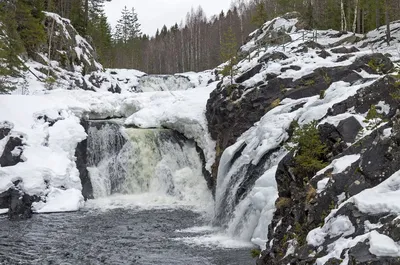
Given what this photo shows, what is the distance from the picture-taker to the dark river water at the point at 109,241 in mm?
10648

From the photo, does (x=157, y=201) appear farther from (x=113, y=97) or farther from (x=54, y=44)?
(x=54, y=44)

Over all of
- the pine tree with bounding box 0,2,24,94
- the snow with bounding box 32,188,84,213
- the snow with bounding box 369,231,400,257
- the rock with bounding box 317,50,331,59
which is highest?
the pine tree with bounding box 0,2,24,94

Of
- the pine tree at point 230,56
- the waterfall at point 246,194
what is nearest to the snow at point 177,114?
the pine tree at point 230,56

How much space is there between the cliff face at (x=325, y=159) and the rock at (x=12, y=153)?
949cm

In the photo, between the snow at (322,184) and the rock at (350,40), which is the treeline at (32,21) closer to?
the snow at (322,184)

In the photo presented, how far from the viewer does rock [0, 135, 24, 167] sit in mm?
18078

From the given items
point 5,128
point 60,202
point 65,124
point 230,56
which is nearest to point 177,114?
point 230,56

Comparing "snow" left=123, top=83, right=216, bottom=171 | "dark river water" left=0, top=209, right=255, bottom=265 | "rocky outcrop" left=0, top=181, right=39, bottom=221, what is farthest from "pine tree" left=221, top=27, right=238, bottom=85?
"rocky outcrop" left=0, top=181, right=39, bottom=221

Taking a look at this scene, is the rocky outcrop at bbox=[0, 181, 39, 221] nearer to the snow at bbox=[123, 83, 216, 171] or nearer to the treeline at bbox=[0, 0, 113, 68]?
the snow at bbox=[123, 83, 216, 171]

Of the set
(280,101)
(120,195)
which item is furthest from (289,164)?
(120,195)

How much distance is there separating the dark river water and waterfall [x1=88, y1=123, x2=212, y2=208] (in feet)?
12.3

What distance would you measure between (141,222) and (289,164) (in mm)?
7837

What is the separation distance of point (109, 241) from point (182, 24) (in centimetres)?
7695

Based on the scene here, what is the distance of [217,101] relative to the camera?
19.9 metres
